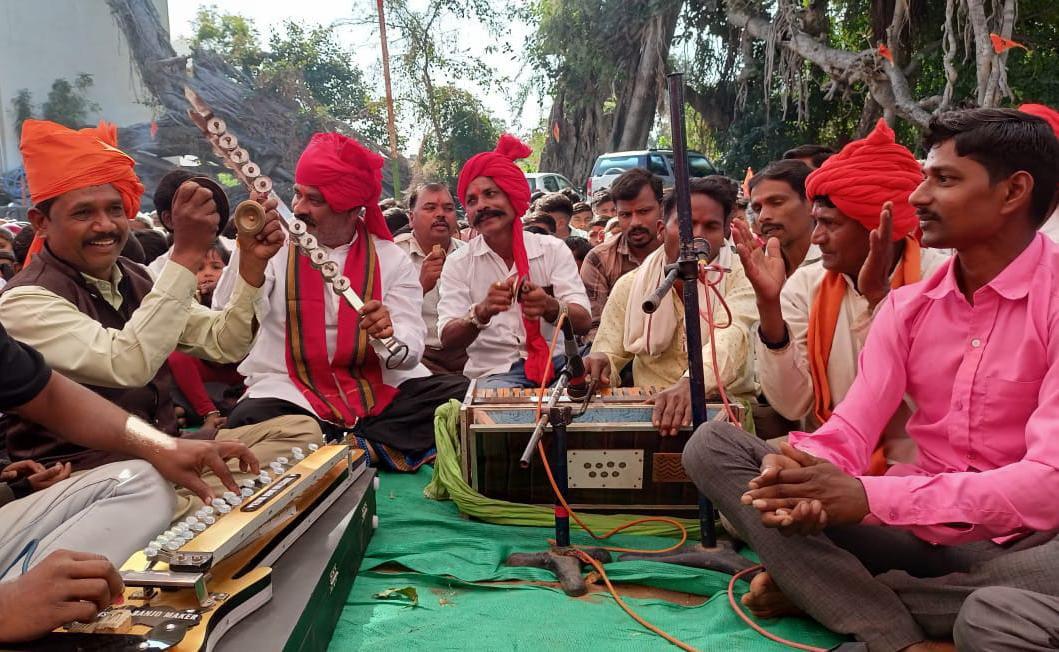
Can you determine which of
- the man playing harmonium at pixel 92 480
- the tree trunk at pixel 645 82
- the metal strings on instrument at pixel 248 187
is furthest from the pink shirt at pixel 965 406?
the tree trunk at pixel 645 82

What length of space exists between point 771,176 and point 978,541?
6.60 feet

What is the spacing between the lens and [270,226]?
329 centimetres

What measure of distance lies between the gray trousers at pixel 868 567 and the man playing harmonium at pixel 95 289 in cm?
166

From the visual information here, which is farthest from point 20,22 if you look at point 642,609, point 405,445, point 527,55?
point 642,609

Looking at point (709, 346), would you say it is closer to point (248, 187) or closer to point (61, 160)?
point (248, 187)

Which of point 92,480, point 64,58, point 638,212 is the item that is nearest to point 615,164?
point 638,212

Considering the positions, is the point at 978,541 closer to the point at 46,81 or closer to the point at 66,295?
the point at 66,295

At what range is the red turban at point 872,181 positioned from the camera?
2.98 m

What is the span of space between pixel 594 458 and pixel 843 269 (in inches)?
46.8

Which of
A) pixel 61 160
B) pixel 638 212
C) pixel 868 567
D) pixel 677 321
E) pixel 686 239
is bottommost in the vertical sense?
pixel 868 567

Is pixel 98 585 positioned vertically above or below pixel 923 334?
below

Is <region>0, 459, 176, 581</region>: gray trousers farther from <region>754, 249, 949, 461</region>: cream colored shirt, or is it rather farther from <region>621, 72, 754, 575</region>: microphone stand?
<region>754, 249, 949, 461</region>: cream colored shirt

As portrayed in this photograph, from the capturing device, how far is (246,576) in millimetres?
2023

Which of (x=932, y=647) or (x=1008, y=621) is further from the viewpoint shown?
(x=932, y=647)
